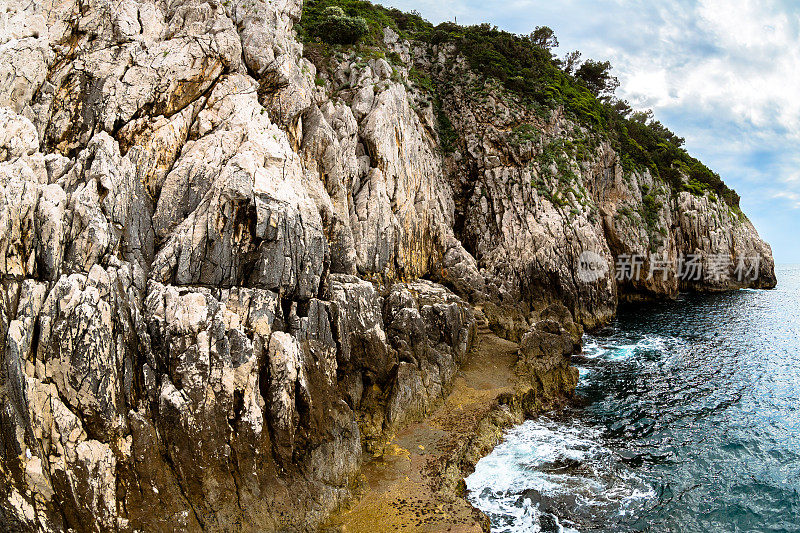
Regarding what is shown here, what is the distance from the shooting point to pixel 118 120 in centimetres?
2306

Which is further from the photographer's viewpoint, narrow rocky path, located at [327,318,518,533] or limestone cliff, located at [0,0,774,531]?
narrow rocky path, located at [327,318,518,533]

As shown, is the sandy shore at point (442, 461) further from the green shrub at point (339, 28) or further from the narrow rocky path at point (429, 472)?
the green shrub at point (339, 28)

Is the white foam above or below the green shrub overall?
below

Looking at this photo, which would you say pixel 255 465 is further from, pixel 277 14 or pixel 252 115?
pixel 277 14

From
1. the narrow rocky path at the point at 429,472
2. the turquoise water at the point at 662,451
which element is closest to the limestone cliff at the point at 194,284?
the narrow rocky path at the point at 429,472

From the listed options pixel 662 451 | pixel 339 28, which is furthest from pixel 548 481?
pixel 339 28

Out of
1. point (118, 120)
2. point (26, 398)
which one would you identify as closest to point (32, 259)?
point (26, 398)

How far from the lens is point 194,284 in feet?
67.0

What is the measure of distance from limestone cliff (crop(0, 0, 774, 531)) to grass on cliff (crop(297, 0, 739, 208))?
2612 centimetres

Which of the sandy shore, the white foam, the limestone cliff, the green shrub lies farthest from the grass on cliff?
the white foam

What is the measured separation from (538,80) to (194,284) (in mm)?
61097

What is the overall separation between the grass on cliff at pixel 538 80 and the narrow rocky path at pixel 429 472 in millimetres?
39815

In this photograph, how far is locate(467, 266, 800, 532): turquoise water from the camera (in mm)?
20047

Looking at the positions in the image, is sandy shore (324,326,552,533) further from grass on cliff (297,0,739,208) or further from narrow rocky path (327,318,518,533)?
grass on cliff (297,0,739,208)
